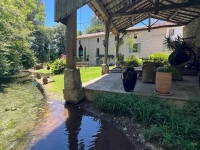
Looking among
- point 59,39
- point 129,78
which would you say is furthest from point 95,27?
point 129,78

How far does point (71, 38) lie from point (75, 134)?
2401 mm

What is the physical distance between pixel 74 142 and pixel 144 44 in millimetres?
16769

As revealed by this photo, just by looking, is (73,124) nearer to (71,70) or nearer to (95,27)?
(71,70)

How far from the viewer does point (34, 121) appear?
10.3 ft

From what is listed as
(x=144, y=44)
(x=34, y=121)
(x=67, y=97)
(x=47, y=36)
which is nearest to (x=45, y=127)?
(x=34, y=121)

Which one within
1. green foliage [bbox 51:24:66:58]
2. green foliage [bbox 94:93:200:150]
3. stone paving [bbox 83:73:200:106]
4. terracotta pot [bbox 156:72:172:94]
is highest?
green foliage [bbox 51:24:66:58]

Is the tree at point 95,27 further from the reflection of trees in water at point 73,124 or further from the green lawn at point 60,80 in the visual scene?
the reflection of trees in water at point 73,124

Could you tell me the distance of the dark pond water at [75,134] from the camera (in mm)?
2205

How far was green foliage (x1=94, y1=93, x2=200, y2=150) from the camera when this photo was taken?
2.12 meters

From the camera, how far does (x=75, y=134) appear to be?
2.56 m

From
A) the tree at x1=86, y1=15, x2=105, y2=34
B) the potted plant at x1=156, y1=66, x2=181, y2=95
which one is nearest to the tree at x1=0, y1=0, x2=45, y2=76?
the potted plant at x1=156, y1=66, x2=181, y2=95

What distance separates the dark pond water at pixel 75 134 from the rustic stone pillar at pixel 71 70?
60 cm

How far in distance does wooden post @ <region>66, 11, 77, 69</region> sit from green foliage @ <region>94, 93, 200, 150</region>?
1141 mm

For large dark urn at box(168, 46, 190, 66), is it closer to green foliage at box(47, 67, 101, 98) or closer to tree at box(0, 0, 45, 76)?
green foliage at box(47, 67, 101, 98)
